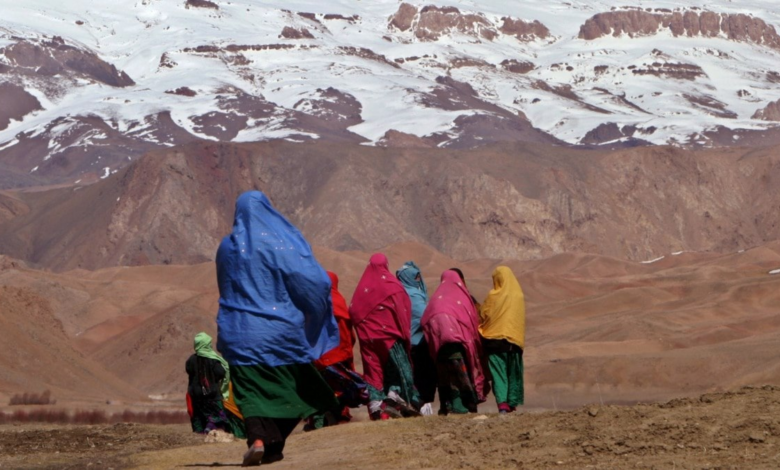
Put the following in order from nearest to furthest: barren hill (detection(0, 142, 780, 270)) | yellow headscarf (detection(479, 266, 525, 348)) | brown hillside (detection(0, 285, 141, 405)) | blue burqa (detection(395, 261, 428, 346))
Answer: yellow headscarf (detection(479, 266, 525, 348)), blue burqa (detection(395, 261, 428, 346)), brown hillside (detection(0, 285, 141, 405)), barren hill (detection(0, 142, 780, 270))

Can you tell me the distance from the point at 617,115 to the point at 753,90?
98.3 ft

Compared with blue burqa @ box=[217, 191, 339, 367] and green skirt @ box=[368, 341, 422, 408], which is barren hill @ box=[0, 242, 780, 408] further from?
blue burqa @ box=[217, 191, 339, 367]

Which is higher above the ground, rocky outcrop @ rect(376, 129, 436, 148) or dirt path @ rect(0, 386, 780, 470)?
dirt path @ rect(0, 386, 780, 470)

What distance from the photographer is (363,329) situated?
11992mm

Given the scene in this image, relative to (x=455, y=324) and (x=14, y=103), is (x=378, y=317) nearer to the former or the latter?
(x=455, y=324)

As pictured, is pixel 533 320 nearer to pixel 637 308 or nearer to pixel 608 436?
pixel 637 308

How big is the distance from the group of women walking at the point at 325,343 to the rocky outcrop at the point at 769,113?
158000 millimetres

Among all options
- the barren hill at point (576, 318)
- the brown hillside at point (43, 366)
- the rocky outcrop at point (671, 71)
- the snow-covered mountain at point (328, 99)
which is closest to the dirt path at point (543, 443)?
the brown hillside at point (43, 366)

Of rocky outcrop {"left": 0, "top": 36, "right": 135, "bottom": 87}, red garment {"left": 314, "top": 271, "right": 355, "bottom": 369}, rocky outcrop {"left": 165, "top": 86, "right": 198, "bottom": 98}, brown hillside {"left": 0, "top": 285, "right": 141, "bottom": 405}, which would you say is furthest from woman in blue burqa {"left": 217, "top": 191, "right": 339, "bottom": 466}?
rocky outcrop {"left": 0, "top": 36, "right": 135, "bottom": 87}

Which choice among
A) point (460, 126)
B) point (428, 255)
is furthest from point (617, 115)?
point (428, 255)

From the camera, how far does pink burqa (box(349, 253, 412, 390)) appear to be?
1193cm

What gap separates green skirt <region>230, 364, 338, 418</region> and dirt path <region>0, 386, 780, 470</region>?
1.68ft

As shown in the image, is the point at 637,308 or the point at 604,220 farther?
the point at 604,220

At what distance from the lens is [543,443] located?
832 centimetres
